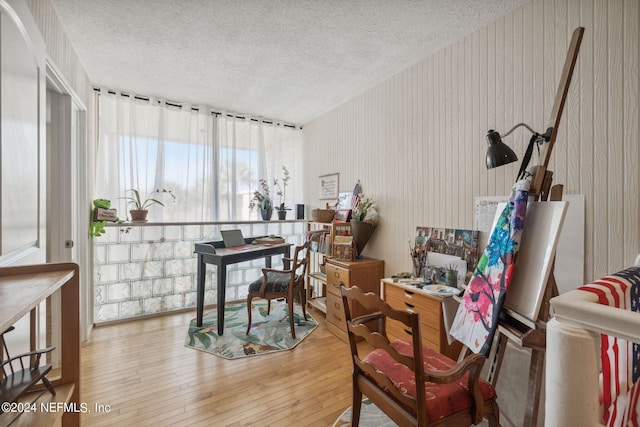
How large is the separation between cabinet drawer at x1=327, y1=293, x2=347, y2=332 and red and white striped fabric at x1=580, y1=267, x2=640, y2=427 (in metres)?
2.09

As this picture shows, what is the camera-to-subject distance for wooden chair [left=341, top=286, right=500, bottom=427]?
3.38ft

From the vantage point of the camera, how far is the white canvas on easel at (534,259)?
1.07 metres

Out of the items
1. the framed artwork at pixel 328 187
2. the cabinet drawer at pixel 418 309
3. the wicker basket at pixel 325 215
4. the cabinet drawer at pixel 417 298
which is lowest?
the cabinet drawer at pixel 418 309

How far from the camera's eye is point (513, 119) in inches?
71.6

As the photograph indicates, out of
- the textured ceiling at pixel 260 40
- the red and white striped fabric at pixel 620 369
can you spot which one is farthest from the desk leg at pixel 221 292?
the red and white striped fabric at pixel 620 369

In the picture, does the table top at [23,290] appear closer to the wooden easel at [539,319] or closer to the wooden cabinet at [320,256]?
the wooden easel at [539,319]

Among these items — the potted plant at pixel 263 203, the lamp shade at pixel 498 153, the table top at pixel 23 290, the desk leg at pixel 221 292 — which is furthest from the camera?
the potted plant at pixel 263 203

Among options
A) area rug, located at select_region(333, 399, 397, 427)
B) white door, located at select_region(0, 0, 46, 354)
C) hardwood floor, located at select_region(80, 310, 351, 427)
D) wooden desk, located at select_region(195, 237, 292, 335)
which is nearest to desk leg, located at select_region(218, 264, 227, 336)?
wooden desk, located at select_region(195, 237, 292, 335)

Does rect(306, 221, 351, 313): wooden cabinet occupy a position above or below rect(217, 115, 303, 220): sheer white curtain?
below

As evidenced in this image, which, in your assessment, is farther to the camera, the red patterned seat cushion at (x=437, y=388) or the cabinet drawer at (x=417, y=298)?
the cabinet drawer at (x=417, y=298)

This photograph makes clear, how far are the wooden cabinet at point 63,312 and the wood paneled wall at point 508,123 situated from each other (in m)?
2.30

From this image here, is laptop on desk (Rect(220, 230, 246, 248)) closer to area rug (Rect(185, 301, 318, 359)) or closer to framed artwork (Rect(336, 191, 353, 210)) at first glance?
area rug (Rect(185, 301, 318, 359))

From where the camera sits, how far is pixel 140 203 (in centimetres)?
320

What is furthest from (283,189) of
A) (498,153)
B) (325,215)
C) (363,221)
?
(498,153)
